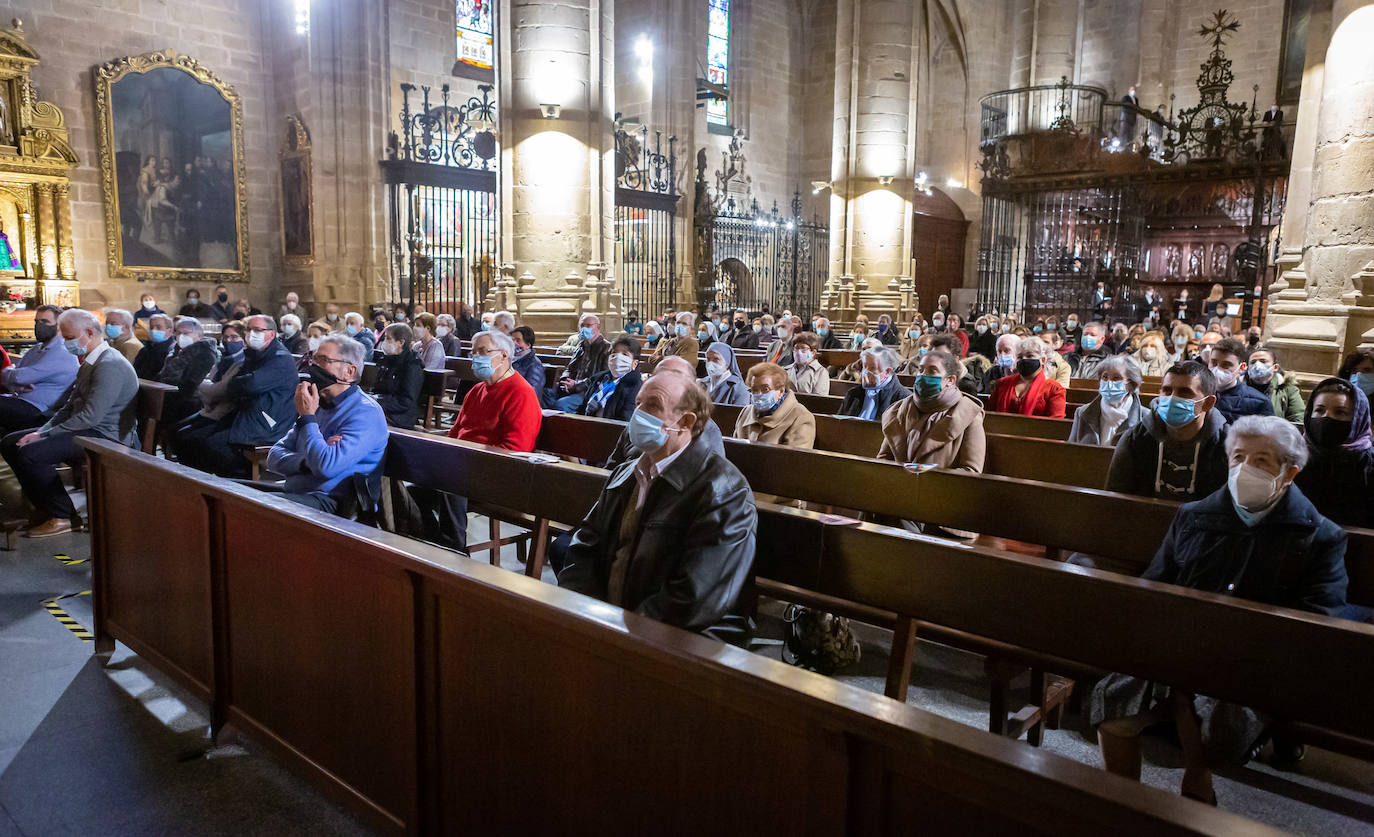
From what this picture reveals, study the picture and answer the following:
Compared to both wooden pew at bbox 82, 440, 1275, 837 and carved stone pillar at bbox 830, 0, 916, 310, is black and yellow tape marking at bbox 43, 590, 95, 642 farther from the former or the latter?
carved stone pillar at bbox 830, 0, 916, 310

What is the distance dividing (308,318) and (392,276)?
1784 millimetres

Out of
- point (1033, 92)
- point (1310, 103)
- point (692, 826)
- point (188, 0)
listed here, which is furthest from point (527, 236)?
point (1033, 92)

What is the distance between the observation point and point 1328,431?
409 cm

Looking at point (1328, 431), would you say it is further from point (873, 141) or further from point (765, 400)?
point (873, 141)

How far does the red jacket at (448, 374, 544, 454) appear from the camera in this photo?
17.8 ft

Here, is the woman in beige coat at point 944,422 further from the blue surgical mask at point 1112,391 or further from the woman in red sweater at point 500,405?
the woman in red sweater at point 500,405

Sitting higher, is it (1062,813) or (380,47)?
(380,47)

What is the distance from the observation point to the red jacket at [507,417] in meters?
5.44

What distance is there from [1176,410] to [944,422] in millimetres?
1196

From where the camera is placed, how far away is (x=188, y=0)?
55.2 ft

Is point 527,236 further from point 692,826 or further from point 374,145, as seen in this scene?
point 692,826

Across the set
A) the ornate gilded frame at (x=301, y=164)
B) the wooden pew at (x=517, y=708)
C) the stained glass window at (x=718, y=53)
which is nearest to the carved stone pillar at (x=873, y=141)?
the stained glass window at (x=718, y=53)

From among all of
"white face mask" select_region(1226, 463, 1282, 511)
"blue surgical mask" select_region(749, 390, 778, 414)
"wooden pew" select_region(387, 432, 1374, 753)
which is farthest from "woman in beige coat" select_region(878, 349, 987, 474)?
"wooden pew" select_region(387, 432, 1374, 753)

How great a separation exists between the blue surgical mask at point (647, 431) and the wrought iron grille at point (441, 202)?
Answer: 1354cm
